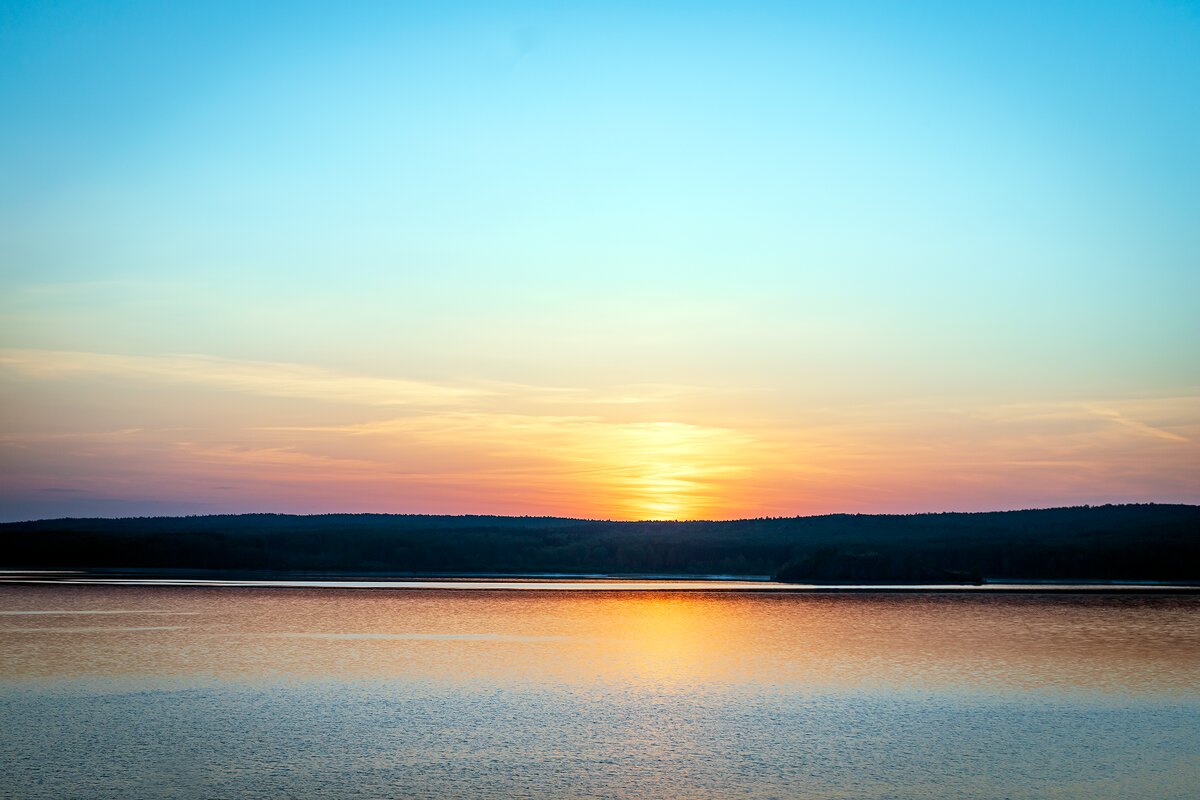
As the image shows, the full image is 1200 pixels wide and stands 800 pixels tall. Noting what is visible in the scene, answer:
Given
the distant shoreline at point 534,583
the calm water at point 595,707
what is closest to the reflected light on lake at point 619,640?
the calm water at point 595,707

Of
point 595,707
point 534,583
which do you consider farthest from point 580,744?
point 534,583

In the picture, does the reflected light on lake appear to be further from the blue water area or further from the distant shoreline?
the distant shoreline

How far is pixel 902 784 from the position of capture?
43.0ft

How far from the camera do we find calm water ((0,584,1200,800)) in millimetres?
13227

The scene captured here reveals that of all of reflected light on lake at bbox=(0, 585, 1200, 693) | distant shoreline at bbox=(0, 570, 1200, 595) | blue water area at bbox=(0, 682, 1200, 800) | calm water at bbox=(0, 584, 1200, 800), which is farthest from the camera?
distant shoreline at bbox=(0, 570, 1200, 595)

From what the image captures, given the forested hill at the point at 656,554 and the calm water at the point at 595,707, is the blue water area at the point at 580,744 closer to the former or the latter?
the calm water at the point at 595,707

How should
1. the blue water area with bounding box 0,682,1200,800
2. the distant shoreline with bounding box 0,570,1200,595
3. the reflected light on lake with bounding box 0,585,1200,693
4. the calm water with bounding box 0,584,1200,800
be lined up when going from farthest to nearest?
the distant shoreline with bounding box 0,570,1200,595 → the reflected light on lake with bounding box 0,585,1200,693 → the calm water with bounding box 0,584,1200,800 → the blue water area with bounding box 0,682,1200,800

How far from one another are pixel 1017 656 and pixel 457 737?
49.0 ft

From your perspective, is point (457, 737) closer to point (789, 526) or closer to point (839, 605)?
point (839, 605)

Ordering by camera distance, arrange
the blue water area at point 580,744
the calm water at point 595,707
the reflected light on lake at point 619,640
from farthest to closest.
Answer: the reflected light on lake at point 619,640 < the calm water at point 595,707 < the blue water area at point 580,744

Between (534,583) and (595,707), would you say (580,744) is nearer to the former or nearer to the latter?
(595,707)

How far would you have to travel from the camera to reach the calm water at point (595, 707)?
13227 millimetres

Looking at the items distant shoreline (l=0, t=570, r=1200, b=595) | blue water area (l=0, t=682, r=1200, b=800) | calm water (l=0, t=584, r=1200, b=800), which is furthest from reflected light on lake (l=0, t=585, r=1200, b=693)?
distant shoreline (l=0, t=570, r=1200, b=595)

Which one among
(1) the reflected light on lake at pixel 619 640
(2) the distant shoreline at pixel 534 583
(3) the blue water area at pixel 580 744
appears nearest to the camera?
(3) the blue water area at pixel 580 744
